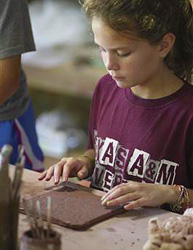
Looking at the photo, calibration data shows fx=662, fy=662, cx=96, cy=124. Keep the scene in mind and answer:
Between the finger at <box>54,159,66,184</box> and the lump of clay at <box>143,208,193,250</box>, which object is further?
the finger at <box>54,159,66,184</box>

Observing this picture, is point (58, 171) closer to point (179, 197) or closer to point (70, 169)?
point (70, 169)

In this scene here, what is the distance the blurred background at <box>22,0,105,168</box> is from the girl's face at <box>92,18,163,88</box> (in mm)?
1458

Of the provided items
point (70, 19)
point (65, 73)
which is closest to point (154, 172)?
point (65, 73)

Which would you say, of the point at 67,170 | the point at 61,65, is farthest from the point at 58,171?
the point at 61,65

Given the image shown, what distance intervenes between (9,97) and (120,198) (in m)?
0.67

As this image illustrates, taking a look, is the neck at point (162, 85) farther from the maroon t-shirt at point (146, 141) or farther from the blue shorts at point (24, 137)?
the blue shorts at point (24, 137)

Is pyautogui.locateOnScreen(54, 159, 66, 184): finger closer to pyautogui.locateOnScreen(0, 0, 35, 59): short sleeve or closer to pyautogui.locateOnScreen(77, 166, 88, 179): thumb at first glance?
pyautogui.locateOnScreen(77, 166, 88, 179): thumb

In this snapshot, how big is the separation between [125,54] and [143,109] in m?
0.20

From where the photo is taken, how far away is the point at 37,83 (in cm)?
348

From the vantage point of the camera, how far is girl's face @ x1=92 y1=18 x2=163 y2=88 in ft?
5.24

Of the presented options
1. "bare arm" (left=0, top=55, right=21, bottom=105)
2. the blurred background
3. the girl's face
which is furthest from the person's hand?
the blurred background

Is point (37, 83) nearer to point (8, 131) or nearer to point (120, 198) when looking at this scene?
point (8, 131)

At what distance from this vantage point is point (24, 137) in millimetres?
2246

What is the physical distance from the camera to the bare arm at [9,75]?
1.93m
